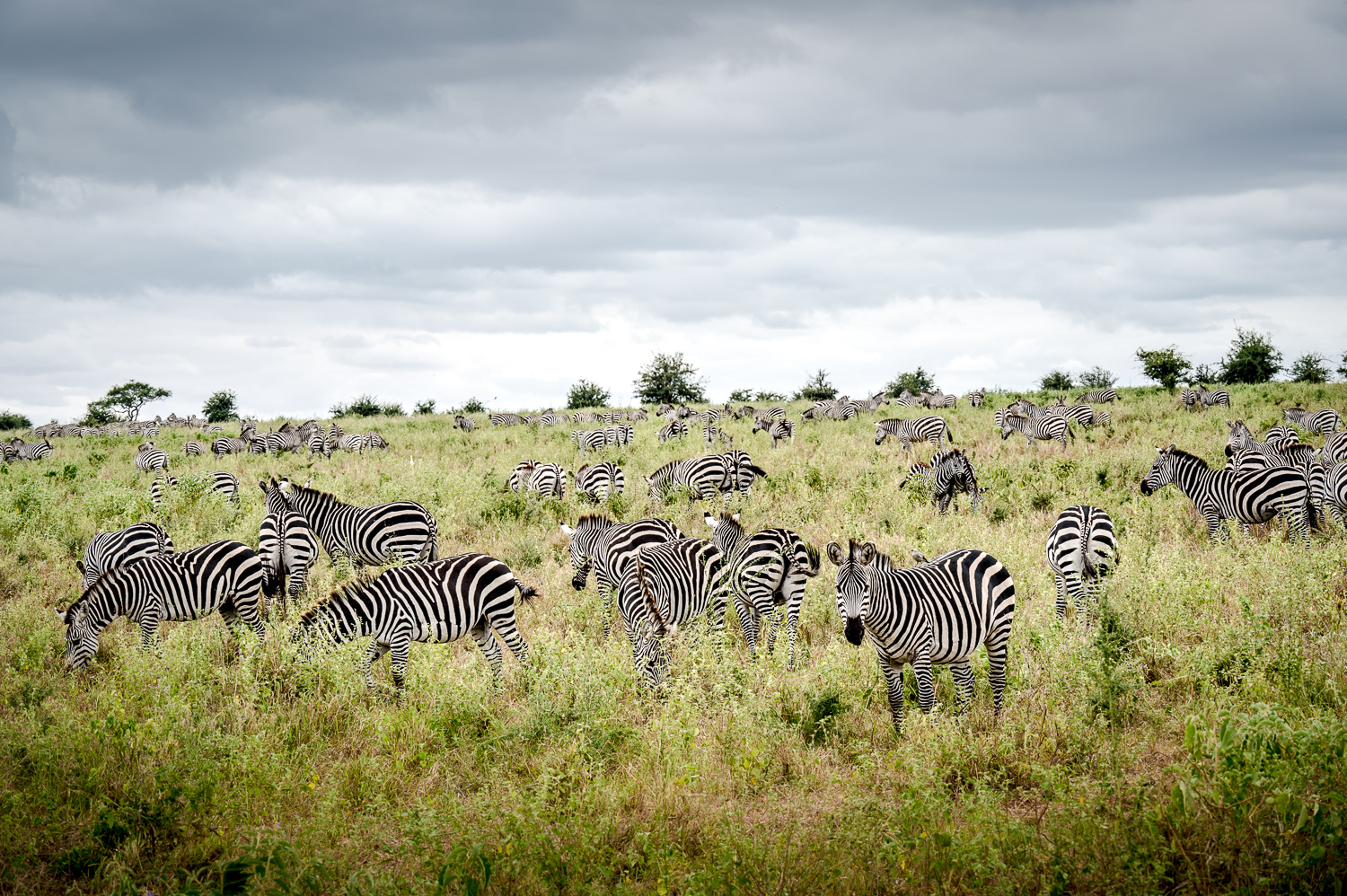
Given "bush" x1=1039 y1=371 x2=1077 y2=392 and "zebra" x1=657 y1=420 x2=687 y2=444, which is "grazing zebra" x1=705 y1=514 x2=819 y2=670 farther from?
"bush" x1=1039 y1=371 x2=1077 y2=392

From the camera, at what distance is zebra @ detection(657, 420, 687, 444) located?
109 feet

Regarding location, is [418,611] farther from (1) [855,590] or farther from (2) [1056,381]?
(2) [1056,381]

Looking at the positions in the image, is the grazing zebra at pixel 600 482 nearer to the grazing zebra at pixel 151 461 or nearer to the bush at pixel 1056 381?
the grazing zebra at pixel 151 461

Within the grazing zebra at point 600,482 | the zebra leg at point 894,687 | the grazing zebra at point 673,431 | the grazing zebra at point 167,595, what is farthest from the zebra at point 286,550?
the grazing zebra at point 673,431

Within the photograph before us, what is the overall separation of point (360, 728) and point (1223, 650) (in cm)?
861

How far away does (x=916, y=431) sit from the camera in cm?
2986

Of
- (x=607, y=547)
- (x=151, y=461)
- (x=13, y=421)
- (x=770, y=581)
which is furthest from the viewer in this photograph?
(x=13, y=421)

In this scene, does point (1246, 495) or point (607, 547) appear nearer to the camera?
point (607, 547)

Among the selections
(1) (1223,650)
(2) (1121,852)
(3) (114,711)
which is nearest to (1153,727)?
(1) (1223,650)

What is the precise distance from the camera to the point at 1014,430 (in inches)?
1175

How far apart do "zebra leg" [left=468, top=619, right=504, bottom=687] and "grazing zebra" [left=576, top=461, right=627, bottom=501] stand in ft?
33.6

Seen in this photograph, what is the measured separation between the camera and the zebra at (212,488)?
1925cm

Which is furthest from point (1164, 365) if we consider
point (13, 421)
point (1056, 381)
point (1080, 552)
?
point (13, 421)

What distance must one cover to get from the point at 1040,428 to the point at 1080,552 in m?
17.6
